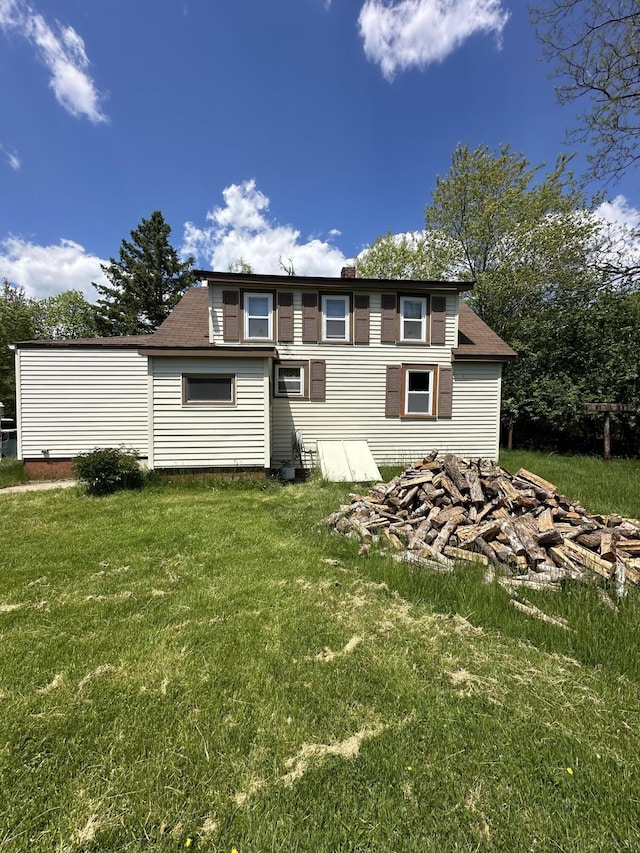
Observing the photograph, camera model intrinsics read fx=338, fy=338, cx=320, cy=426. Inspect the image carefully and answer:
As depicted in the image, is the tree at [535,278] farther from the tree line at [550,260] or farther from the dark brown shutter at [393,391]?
the dark brown shutter at [393,391]

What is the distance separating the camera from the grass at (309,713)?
4.75 feet

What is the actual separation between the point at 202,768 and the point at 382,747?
92 centimetres

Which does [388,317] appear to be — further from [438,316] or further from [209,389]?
[209,389]

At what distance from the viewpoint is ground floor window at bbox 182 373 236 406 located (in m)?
7.61

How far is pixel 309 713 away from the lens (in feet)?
6.53

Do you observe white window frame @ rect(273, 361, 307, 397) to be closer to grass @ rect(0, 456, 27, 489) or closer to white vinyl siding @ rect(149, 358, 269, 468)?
white vinyl siding @ rect(149, 358, 269, 468)

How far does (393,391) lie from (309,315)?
3.26 m

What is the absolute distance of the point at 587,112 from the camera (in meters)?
8.17

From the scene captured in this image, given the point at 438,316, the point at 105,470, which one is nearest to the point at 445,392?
the point at 438,316

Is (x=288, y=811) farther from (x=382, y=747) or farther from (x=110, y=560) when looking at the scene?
(x=110, y=560)

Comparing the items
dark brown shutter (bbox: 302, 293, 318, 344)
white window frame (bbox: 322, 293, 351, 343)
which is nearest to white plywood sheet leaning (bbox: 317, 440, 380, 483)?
white window frame (bbox: 322, 293, 351, 343)

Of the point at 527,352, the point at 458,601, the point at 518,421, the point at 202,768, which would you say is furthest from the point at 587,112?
the point at 202,768

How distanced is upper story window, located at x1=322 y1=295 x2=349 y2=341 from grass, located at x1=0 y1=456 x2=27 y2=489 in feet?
28.4

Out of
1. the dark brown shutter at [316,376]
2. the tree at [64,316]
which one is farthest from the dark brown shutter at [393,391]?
the tree at [64,316]
